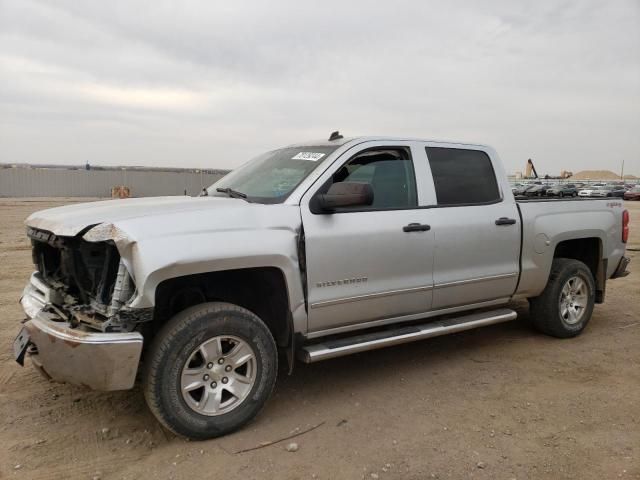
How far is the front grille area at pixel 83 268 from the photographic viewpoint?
126 inches

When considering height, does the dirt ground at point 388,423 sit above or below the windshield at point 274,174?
below

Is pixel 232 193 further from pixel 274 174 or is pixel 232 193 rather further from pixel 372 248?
pixel 372 248

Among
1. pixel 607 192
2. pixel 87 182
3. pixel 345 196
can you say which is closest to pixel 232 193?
pixel 345 196

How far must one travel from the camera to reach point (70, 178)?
34406mm

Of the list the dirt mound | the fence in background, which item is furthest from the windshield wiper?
the dirt mound

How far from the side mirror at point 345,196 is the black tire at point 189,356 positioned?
0.91 metres

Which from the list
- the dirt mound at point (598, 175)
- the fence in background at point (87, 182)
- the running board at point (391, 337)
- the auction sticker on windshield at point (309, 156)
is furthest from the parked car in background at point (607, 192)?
the dirt mound at point (598, 175)

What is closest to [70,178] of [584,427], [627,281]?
[627,281]

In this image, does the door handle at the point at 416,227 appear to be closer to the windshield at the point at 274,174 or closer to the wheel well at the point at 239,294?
the windshield at the point at 274,174

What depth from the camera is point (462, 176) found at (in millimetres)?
4641

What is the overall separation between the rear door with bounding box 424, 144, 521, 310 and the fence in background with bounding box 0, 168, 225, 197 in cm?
2801

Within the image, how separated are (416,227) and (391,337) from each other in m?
0.86

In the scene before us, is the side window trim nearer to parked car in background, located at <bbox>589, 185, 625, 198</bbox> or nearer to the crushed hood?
the crushed hood

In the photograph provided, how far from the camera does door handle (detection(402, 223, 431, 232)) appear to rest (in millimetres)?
4041
